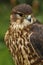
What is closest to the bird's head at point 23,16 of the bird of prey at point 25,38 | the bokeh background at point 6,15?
the bird of prey at point 25,38

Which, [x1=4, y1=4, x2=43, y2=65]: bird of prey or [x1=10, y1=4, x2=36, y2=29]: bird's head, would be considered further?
[x1=10, y1=4, x2=36, y2=29]: bird's head

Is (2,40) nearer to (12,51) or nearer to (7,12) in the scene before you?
(12,51)

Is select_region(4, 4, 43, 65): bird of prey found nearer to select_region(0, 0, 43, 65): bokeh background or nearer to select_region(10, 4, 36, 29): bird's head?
select_region(10, 4, 36, 29): bird's head

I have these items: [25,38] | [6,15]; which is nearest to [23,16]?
[25,38]

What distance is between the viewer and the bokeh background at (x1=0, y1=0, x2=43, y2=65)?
277 inches

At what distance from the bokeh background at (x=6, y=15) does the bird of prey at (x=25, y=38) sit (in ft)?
1.46

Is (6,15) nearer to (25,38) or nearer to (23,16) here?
(23,16)

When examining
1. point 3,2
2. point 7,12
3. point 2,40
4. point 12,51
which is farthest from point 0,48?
point 3,2

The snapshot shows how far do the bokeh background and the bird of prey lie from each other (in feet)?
1.46

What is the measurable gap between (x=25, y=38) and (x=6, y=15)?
10.3ft

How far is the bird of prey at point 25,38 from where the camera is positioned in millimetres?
6039

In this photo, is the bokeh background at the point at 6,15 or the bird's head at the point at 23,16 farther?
the bokeh background at the point at 6,15

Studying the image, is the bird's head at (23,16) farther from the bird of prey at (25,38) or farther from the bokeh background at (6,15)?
the bokeh background at (6,15)

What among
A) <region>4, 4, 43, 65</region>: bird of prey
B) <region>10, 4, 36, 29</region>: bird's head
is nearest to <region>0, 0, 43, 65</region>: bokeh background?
<region>4, 4, 43, 65</region>: bird of prey
